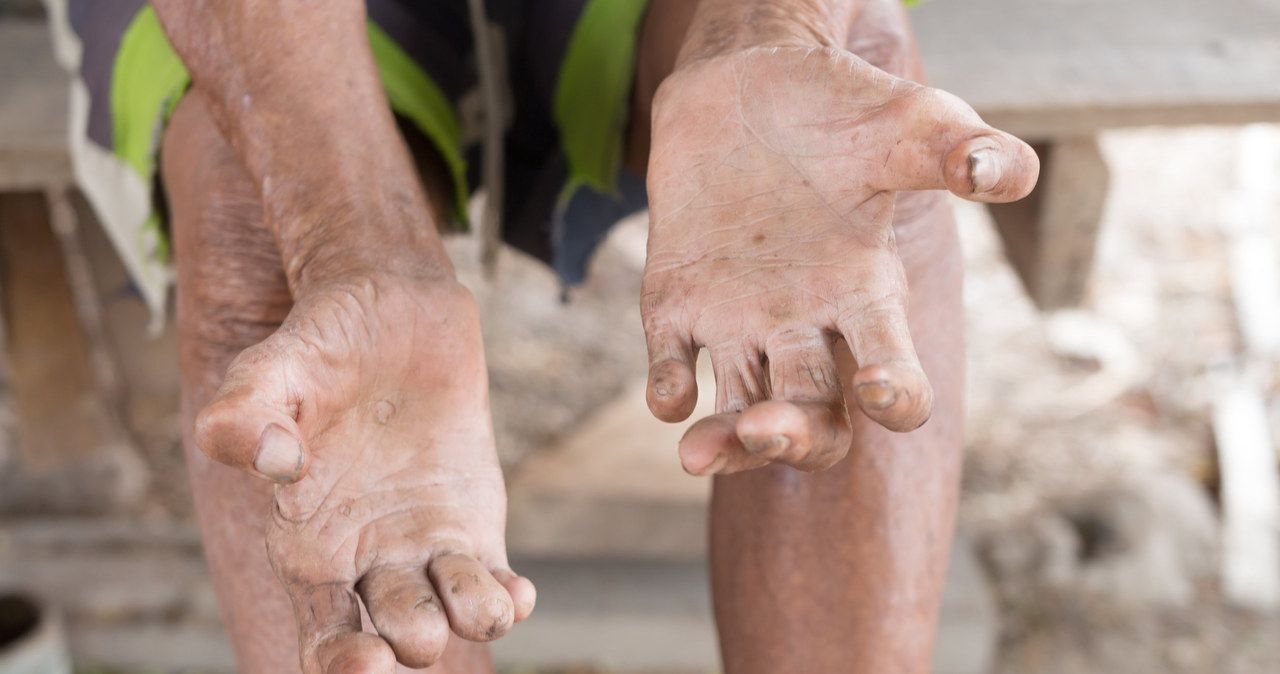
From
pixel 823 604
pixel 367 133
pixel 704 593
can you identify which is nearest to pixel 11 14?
pixel 367 133

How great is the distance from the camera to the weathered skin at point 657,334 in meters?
0.62

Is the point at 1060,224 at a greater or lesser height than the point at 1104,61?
lesser

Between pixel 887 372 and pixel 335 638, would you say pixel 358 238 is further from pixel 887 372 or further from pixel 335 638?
pixel 887 372

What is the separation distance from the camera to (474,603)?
62 centimetres

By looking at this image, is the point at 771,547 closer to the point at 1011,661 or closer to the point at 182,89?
the point at 182,89

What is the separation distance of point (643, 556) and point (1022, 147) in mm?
1204

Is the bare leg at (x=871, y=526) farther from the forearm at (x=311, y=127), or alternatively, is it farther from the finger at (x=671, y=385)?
the forearm at (x=311, y=127)

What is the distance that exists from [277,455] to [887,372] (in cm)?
35

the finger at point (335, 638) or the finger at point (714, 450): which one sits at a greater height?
the finger at point (714, 450)

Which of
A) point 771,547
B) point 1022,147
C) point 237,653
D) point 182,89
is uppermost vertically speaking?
point 1022,147

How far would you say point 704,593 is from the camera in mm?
1682

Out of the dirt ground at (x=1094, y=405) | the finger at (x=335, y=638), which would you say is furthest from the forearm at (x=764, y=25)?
the dirt ground at (x=1094, y=405)

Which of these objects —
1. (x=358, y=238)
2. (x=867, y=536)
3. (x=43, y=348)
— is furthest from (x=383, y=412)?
(x=43, y=348)

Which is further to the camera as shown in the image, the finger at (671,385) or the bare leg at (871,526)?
the bare leg at (871,526)
